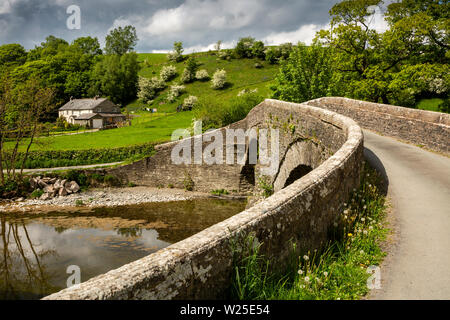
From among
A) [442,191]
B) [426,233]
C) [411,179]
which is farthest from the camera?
[411,179]

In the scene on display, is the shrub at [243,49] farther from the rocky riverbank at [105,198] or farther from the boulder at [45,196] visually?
the boulder at [45,196]

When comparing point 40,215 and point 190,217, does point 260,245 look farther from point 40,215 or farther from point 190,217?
point 40,215

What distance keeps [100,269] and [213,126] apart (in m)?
19.2

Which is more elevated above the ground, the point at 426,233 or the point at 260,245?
the point at 260,245

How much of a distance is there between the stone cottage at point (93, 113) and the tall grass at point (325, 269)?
2336 inches

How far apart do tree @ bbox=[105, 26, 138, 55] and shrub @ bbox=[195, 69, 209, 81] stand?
107 feet

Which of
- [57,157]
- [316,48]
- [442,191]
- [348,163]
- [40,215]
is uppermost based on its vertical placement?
[316,48]

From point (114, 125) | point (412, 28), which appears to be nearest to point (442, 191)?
point (412, 28)

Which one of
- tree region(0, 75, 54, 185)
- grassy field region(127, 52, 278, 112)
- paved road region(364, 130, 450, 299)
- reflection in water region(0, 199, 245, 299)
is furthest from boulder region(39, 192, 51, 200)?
grassy field region(127, 52, 278, 112)

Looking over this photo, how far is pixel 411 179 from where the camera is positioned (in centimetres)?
845

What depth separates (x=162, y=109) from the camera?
221ft

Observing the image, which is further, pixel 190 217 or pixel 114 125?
pixel 114 125

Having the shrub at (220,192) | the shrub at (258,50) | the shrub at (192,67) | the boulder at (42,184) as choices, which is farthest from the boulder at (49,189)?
the shrub at (258,50)

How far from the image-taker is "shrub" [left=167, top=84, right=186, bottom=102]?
69.4 meters
